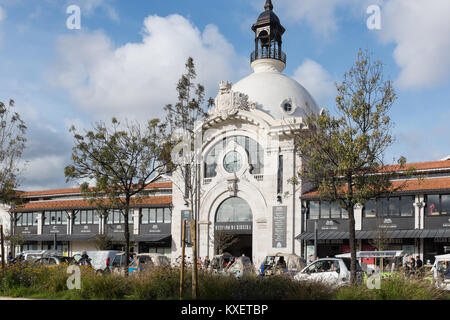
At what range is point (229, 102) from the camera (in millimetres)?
41938

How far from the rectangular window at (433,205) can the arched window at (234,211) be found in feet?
43.8

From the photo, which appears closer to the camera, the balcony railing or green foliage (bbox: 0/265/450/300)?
green foliage (bbox: 0/265/450/300)

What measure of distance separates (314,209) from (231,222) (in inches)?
270

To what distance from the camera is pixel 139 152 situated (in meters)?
23.8

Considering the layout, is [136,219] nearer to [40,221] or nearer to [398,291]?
[40,221]

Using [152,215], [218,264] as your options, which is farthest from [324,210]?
[218,264]

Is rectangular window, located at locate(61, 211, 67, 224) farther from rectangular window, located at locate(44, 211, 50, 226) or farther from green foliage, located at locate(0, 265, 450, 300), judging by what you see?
green foliage, located at locate(0, 265, 450, 300)

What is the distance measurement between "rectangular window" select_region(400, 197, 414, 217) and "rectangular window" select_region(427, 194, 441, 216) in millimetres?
1075

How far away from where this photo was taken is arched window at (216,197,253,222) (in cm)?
4166

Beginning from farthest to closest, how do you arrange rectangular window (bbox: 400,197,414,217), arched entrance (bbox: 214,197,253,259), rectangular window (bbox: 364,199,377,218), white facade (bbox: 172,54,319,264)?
1. arched entrance (bbox: 214,197,253,259)
2. white facade (bbox: 172,54,319,264)
3. rectangular window (bbox: 364,199,377,218)
4. rectangular window (bbox: 400,197,414,217)

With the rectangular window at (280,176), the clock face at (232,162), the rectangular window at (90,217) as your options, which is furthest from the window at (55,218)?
the rectangular window at (280,176)

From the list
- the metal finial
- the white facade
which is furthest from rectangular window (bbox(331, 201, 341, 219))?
the metal finial

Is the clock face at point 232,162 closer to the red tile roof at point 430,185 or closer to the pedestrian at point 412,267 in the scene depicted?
the red tile roof at point 430,185
